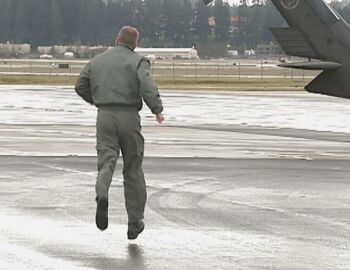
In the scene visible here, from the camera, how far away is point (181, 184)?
12820 millimetres

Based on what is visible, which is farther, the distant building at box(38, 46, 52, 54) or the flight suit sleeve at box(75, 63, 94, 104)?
the distant building at box(38, 46, 52, 54)

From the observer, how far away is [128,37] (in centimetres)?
902

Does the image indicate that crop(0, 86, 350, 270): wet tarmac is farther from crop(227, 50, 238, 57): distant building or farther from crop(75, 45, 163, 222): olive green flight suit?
crop(227, 50, 238, 57): distant building

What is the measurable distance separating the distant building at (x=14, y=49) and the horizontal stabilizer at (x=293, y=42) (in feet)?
523

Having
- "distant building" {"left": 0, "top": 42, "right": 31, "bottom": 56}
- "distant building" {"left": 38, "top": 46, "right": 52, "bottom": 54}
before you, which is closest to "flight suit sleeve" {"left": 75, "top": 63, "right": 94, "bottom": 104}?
"distant building" {"left": 0, "top": 42, "right": 31, "bottom": 56}

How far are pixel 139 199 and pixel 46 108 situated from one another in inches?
950

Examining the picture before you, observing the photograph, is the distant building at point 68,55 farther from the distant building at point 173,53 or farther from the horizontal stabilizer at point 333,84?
the horizontal stabilizer at point 333,84

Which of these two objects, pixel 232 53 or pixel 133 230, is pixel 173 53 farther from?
pixel 133 230

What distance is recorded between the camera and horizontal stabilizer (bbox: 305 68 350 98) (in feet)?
62.7

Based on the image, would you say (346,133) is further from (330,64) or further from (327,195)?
(327,195)

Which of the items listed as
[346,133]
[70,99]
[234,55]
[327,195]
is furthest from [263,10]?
[327,195]

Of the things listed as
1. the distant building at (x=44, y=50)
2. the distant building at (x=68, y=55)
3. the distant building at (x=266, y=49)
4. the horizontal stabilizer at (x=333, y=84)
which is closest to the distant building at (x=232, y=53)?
the distant building at (x=266, y=49)

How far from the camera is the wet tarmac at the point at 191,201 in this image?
8.14 m

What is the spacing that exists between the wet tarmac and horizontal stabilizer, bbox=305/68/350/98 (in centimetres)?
113
